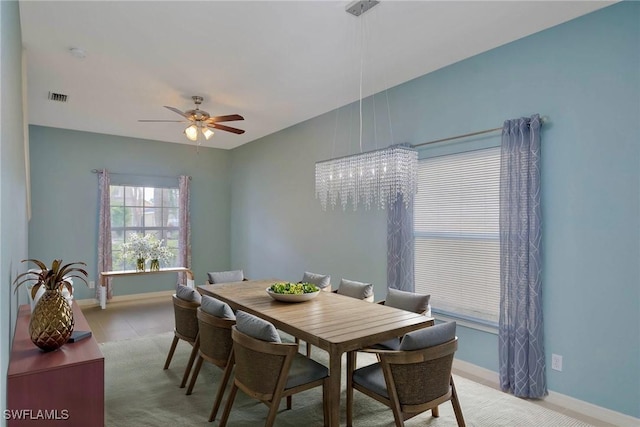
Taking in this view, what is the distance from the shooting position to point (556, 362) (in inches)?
115

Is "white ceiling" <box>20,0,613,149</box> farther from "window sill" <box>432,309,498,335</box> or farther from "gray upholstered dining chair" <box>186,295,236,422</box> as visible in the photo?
"window sill" <box>432,309,498,335</box>

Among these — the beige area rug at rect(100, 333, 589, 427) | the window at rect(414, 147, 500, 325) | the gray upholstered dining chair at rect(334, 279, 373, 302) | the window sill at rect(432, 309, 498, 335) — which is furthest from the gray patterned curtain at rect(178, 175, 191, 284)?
the window sill at rect(432, 309, 498, 335)

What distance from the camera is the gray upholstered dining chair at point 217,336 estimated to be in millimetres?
2615

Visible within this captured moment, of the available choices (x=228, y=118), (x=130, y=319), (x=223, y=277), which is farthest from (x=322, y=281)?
(x=130, y=319)

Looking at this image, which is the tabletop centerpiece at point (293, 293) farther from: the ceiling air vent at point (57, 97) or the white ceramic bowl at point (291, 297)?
the ceiling air vent at point (57, 97)

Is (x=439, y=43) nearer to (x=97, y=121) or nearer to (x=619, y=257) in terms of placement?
(x=619, y=257)

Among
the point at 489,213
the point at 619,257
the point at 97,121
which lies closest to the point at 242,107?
the point at 97,121

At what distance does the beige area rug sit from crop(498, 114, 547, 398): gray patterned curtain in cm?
23

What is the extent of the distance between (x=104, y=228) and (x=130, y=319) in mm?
1865

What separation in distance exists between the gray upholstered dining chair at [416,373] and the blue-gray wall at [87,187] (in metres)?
5.86

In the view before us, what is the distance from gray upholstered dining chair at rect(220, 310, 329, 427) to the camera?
7.11 feet

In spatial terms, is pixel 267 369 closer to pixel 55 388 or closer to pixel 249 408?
pixel 249 408

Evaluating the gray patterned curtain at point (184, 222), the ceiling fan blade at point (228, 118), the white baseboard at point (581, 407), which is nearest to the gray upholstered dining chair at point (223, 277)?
the ceiling fan blade at point (228, 118)

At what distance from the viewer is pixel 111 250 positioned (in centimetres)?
643
